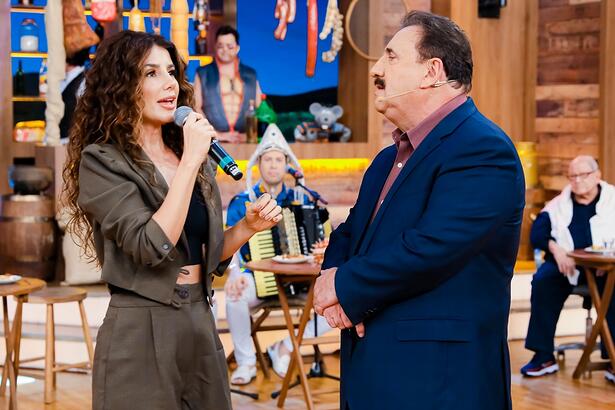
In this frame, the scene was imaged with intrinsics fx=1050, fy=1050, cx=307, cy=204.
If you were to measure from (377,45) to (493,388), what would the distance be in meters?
6.35

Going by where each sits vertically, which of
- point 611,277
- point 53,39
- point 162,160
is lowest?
point 611,277

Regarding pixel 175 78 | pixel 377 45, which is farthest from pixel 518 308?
pixel 175 78

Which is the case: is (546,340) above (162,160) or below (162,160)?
below

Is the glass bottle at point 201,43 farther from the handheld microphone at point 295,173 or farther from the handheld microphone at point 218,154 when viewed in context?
the handheld microphone at point 218,154

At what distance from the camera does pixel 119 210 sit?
104 inches

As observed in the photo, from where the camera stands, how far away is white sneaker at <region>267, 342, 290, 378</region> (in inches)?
240

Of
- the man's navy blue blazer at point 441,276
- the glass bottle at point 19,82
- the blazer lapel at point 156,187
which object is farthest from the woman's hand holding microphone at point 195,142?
the glass bottle at point 19,82

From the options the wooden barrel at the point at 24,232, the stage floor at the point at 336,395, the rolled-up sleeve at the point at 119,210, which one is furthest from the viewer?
the wooden barrel at the point at 24,232

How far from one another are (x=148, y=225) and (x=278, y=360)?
12.0 ft

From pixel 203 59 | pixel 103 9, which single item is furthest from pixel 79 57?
pixel 203 59

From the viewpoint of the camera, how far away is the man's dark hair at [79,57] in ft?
26.1

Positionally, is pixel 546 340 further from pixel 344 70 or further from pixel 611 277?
pixel 344 70

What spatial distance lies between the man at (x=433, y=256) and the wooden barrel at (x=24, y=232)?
5262 mm

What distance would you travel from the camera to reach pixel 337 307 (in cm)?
239
